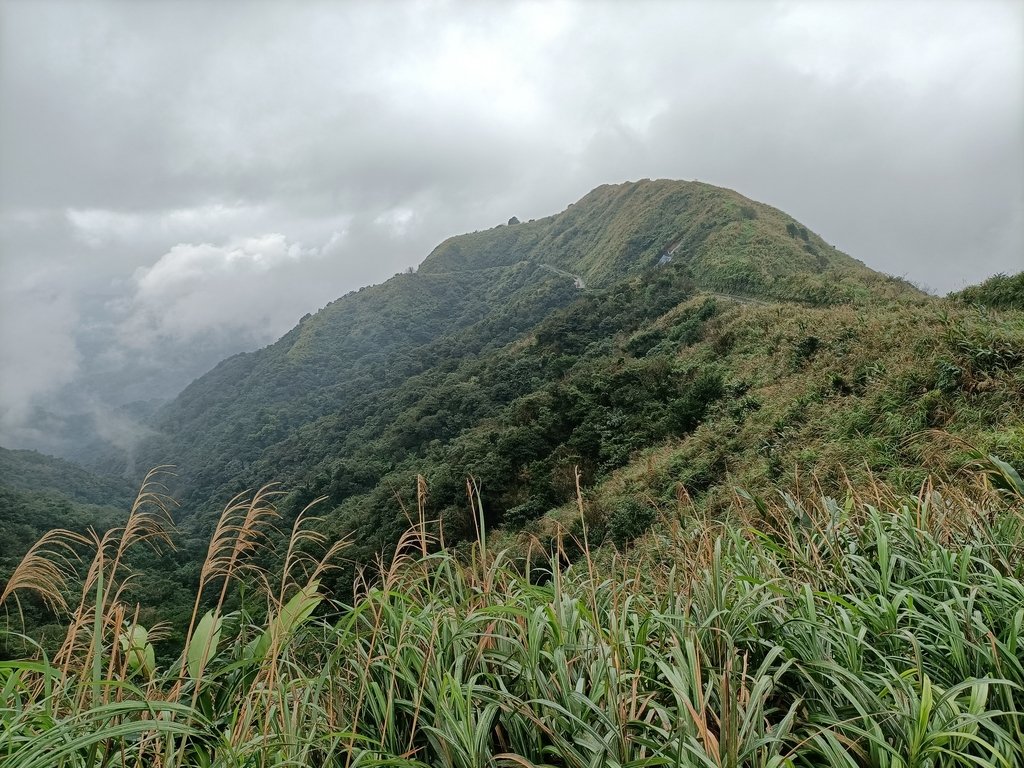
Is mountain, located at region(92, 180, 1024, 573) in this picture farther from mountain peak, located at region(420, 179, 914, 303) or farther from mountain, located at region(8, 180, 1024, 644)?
mountain peak, located at region(420, 179, 914, 303)

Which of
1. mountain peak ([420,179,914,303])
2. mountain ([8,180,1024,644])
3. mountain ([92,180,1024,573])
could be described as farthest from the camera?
mountain peak ([420,179,914,303])

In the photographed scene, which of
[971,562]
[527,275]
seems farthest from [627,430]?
[527,275]

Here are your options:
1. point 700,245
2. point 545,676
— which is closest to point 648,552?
point 545,676

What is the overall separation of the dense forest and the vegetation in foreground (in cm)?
2

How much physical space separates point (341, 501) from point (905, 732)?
36.6 m

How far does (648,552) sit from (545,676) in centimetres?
297

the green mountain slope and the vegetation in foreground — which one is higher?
the green mountain slope

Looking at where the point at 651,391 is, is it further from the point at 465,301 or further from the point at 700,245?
the point at 465,301

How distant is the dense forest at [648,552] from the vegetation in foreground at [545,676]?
18 mm

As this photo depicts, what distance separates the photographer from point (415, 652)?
2.11 metres

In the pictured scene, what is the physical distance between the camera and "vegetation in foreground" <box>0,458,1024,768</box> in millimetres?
1646

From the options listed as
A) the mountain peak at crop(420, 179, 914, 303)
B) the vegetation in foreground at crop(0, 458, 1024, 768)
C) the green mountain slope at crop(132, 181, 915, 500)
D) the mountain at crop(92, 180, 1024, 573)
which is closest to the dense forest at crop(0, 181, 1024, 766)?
the vegetation in foreground at crop(0, 458, 1024, 768)

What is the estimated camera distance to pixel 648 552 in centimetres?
478

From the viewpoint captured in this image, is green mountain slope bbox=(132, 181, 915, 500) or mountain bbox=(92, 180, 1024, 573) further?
green mountain slope bbox=(132, 181, 915, 500)
